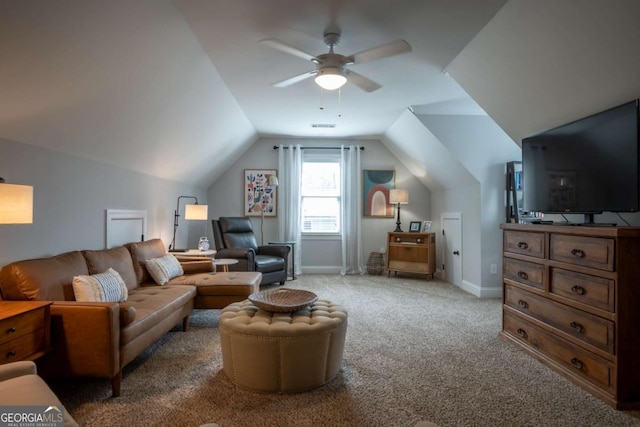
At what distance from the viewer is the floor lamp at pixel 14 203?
1.72m

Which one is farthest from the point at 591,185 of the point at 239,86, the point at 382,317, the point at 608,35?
the point at 239,86

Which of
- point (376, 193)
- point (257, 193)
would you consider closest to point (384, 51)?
point (376, 193)

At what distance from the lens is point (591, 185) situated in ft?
7.80

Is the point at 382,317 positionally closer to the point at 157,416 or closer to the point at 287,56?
the point at 157,416

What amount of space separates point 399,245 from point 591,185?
3658 mm

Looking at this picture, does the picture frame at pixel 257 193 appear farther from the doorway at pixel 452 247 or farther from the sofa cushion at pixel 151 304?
the sofa cushion at pixel 151 304

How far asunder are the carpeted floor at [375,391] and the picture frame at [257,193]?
3.26m

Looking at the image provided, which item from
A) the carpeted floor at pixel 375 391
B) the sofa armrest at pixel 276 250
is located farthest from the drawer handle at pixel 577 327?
the sofa armrest at pixel 276 250

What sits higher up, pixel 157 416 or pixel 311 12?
pixel 311 12


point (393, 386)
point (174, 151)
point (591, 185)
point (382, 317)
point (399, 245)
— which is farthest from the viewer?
point (399, 245)

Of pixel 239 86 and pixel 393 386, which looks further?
pixel 239 86

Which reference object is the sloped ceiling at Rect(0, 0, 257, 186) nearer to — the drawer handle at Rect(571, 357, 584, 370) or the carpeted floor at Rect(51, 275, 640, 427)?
the carpeted floor at Rect(51, 275, 640, 427)

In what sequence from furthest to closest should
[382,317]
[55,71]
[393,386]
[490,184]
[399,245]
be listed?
1. [399,245]
2. [490,184]
3. [382,317]
4. [393,386]
5. [55,71]

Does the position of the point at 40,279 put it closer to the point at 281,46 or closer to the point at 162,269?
the point at 162,269
